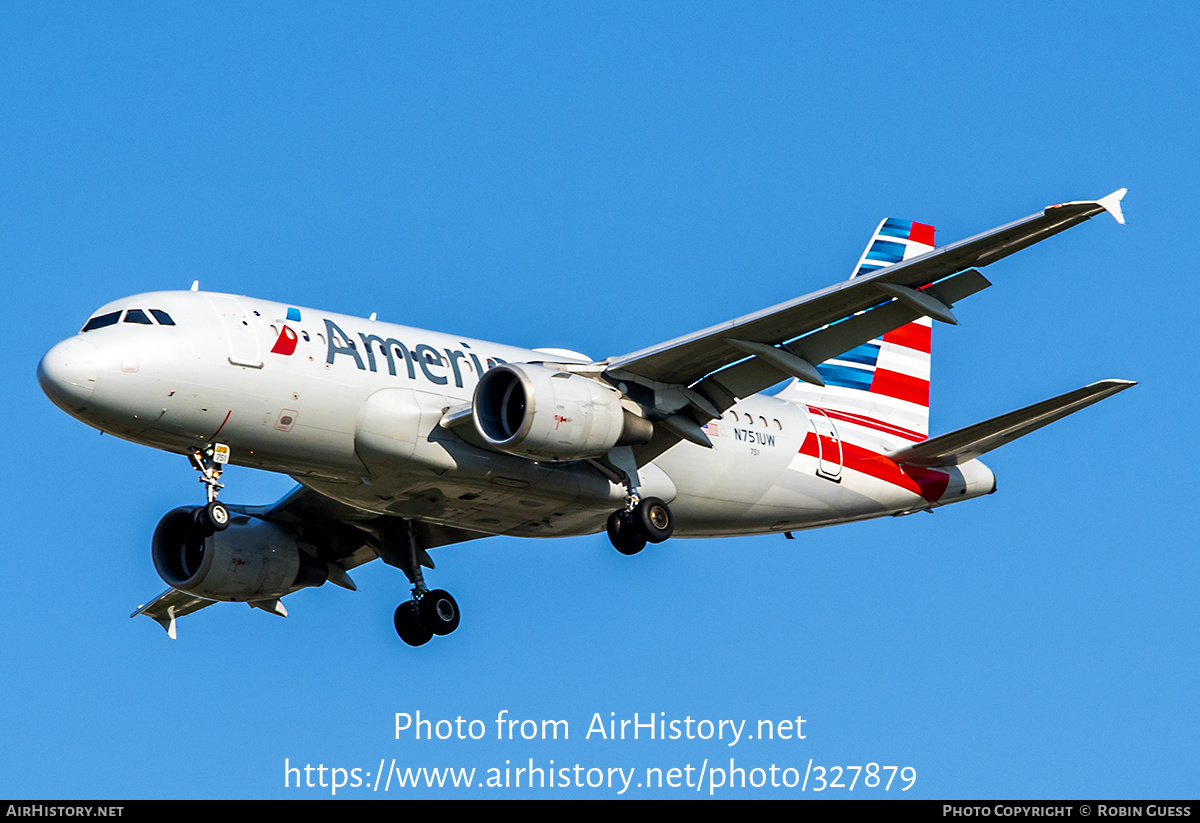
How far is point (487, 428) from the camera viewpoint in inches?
1179

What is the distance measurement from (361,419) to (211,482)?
2.81 m

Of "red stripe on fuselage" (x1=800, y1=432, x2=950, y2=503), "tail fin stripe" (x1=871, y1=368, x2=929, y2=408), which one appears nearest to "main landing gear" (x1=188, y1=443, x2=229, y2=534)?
"red stripe on fuselage" (x1=800, y1=432, x2=950, y2=503)

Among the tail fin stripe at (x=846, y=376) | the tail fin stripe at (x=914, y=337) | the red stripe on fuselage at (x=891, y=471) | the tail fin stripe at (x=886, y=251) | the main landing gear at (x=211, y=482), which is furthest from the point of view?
the tail fin stripe at (x=886, y=251)

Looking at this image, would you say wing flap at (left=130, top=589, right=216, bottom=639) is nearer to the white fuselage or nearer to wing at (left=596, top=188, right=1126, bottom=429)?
the white fuselage

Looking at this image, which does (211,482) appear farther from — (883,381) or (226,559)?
(883,381)

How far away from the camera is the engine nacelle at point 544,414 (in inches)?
1166

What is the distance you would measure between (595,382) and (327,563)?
853cm

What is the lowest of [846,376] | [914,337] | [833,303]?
[833,303]

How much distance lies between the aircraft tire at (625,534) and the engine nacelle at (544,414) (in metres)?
1.79

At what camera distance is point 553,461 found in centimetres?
3066

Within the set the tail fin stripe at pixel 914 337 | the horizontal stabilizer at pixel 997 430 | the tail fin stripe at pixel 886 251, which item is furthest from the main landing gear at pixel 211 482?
the tail fin stripe at pixel 886 251

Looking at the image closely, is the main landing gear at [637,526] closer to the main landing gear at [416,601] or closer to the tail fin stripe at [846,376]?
the main landing gear at [416,601]

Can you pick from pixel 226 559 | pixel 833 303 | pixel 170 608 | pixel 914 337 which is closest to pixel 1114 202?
pixel 833 303
